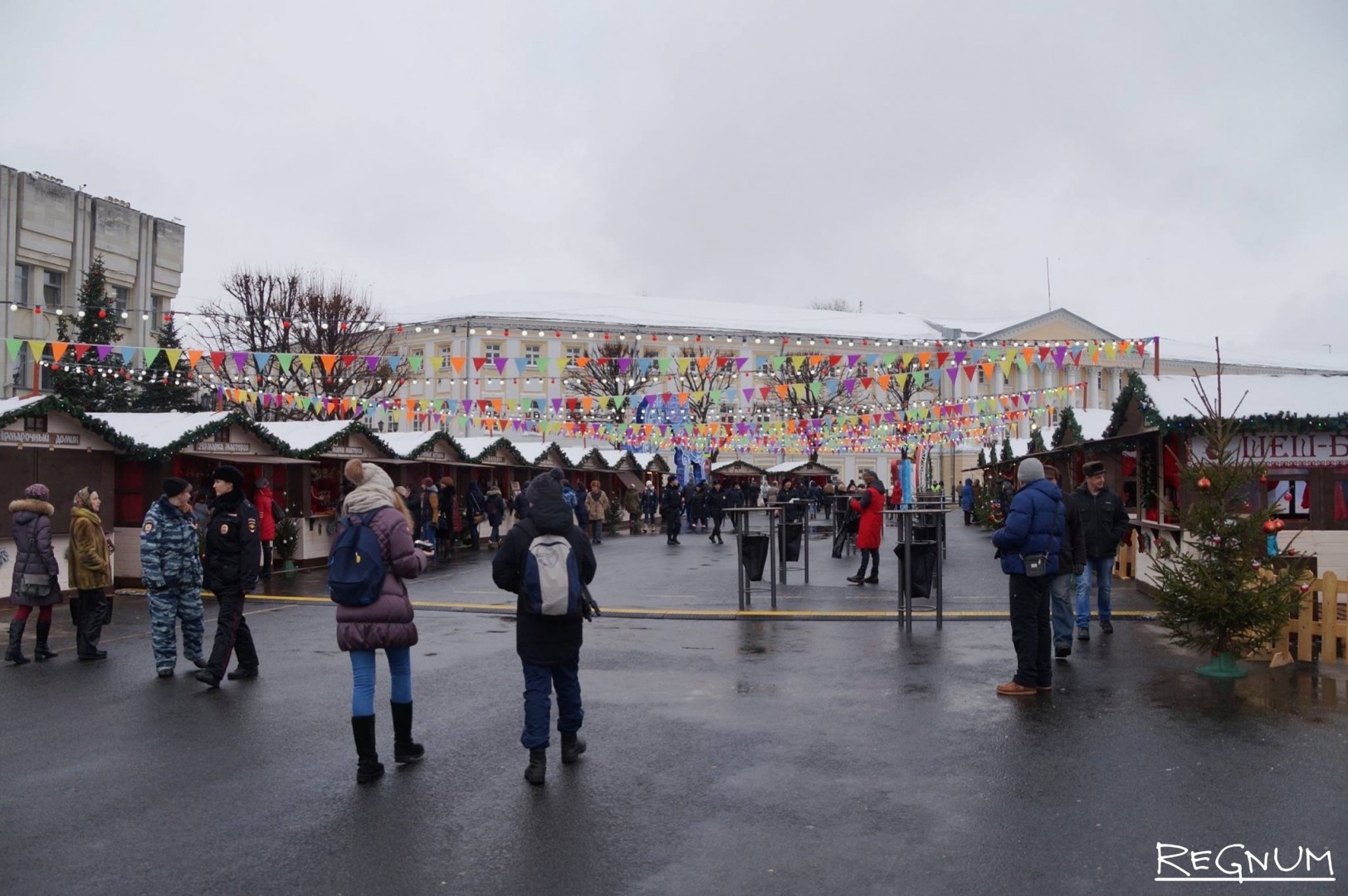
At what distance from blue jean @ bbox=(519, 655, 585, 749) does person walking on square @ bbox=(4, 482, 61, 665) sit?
635 centimetres

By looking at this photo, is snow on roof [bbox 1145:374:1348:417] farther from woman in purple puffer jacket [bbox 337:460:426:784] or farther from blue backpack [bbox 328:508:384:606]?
blue backpack [bbox 328:508:384:606]

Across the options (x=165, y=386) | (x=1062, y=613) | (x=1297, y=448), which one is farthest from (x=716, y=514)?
(x=165, y=386)

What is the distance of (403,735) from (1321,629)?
26.6 ft

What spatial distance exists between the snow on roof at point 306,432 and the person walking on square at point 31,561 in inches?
417

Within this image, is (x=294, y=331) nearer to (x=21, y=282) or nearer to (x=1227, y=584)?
(x=21, y=282)

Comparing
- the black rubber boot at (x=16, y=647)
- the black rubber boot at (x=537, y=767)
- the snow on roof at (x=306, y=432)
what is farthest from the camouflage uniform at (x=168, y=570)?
the snow on roof at (x=306, y=432)

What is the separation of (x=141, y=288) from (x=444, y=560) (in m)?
23.7

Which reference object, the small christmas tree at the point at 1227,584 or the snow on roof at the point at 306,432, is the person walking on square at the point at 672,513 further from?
the small christmas tree at the point at 1227,584

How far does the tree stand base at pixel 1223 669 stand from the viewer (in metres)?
9.00

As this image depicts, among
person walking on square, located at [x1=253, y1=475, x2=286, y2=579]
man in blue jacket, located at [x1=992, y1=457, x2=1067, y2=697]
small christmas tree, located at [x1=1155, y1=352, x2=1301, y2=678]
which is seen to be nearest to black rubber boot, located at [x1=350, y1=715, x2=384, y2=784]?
man in blue jacket, located at [x1=992, y1=457, x2=1067, y2=697]

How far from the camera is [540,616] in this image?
6246 mm

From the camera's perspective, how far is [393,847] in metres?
5.10

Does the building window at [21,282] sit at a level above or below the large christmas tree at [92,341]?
above

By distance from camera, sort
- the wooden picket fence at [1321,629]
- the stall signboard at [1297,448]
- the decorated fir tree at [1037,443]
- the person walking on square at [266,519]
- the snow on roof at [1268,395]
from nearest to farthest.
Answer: the wooden picket fence at [1321,629] < the stall signboard at [1297,448] < the snow on roof at [1268,395] < the person walking on square at [266,519] < the decorated fir tree at [1037,443]
